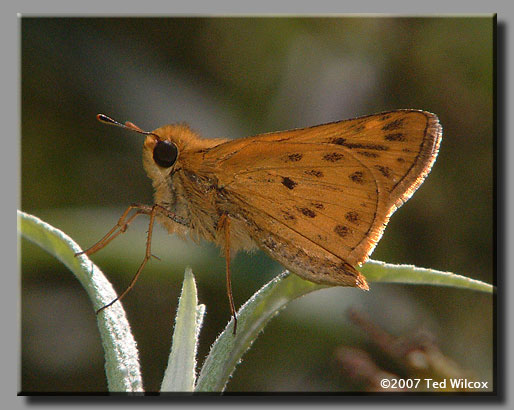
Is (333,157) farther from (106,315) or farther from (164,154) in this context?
(106,315)

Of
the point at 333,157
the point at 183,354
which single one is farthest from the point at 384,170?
the point at 183,354

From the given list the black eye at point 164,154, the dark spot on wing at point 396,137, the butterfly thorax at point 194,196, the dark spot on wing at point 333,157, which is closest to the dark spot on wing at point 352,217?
the dark spot on wing at point 333,157

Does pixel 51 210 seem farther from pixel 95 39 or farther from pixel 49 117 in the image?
pixel 95 39

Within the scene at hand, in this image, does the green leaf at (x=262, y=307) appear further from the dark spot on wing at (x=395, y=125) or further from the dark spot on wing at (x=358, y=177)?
the dark spot on wing at (x=395, y=125)

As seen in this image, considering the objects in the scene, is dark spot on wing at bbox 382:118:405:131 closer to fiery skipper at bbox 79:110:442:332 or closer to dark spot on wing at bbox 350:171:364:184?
fiery skipper at bbox 79:110:442:332

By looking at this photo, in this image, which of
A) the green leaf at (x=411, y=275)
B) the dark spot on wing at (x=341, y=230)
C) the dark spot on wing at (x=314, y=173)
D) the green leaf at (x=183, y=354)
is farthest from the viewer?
the dark spot on wing at (x=314, y=173)

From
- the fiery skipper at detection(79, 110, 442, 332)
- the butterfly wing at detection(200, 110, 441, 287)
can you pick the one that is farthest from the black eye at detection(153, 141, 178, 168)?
the butterfly wing at detection(200, 110, 441, 287)

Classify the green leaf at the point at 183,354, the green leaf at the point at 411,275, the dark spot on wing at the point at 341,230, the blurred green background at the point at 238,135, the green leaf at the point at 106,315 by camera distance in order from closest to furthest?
the green leaf at the point at 183,354
the green leaf at the point at 106,315
the green leaf at the point at 411,275
the dark spot on wing at the point at 341,230
the blurred green background at the point at 238,135
